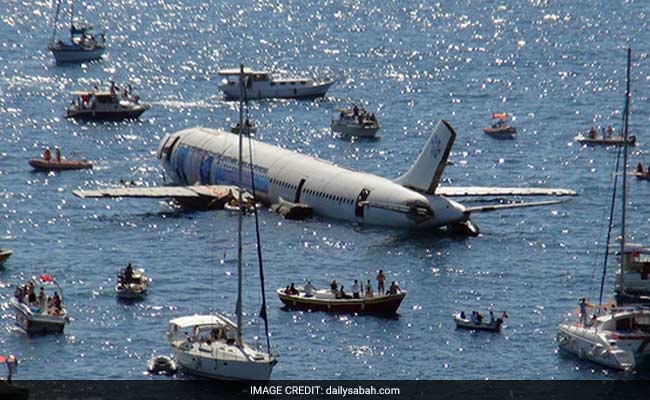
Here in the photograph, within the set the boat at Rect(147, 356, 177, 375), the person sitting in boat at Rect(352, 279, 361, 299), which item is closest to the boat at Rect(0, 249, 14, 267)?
the person sitting in boat at Rect(352, 279, 361, 299)

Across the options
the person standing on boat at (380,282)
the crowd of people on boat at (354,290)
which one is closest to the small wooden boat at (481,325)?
the crowd of people on boat at (354,290)

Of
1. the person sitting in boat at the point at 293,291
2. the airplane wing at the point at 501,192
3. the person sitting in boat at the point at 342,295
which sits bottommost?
the person sitting in boat at the point at 342,295

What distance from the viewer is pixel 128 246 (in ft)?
604

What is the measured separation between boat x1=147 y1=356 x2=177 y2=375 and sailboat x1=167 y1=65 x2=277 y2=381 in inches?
29.2

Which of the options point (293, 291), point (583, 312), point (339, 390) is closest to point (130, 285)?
point (293, 291)

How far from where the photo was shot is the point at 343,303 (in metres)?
160

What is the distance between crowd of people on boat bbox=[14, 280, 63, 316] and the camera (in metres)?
154

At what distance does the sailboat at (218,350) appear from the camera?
13788cm

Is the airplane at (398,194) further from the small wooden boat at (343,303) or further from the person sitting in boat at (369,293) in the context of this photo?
the person sitting in boat at (369,293)

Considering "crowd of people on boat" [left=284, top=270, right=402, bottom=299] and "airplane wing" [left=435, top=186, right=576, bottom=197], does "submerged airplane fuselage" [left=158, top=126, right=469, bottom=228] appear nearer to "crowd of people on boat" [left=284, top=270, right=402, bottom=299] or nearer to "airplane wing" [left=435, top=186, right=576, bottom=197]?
"airplane wing" [left=435, top=186, right=576, bottom=197]

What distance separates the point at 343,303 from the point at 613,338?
22345 mm

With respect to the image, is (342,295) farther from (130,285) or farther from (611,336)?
(611,336)

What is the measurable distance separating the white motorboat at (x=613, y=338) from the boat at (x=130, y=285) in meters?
32.9

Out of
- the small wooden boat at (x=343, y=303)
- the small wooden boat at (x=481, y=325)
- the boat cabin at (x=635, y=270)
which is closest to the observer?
the small wooden boat at (x=481, y=325)
